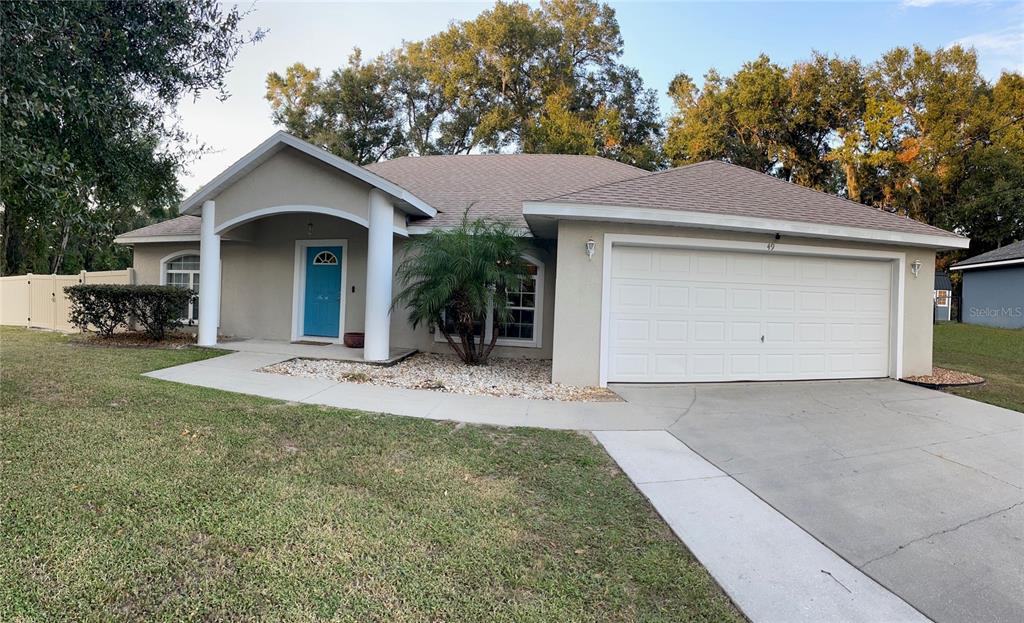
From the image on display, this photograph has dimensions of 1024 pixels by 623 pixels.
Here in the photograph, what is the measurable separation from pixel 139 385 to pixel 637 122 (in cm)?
2696

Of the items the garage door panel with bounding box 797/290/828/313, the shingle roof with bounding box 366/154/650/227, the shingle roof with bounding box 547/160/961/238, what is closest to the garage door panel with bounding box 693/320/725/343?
the garage door panel with bounding box 797/290/828/313

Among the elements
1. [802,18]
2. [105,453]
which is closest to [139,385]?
[105,453]

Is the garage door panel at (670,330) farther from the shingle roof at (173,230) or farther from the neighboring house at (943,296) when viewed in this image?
the neighboring house at (943,296)

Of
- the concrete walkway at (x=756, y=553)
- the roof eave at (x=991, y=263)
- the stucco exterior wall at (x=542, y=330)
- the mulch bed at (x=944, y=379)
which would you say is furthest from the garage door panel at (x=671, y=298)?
the roof eave at (x=991, y=263)

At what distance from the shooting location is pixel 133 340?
10234 mm

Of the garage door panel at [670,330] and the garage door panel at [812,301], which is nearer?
the garage door panel at [670,330]

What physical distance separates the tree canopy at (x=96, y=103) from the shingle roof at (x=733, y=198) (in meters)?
4.91

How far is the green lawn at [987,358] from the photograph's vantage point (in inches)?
296

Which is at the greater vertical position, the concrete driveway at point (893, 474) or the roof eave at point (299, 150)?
the roof eave at point (299, 150)

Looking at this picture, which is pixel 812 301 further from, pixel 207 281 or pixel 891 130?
pixel 891 130

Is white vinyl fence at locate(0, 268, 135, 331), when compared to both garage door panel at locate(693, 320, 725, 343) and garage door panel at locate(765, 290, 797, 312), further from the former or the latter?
garage door panel at locate(765, 290, 797, 312)

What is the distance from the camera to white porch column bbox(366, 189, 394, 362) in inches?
338

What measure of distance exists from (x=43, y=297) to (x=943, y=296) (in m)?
43.4

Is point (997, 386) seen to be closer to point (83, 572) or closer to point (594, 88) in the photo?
point (83, 572)
